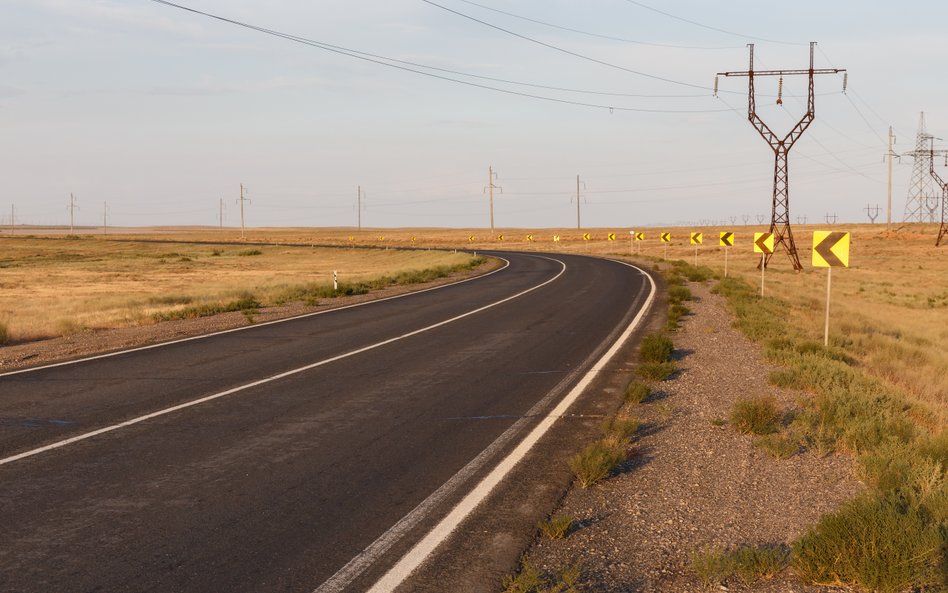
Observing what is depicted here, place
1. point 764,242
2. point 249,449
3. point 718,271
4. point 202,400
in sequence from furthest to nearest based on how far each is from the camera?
point 718,271, point 764,242, point 202,400, point 249,449


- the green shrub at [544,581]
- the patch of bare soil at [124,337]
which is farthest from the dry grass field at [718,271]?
the green shrub at [544,581]

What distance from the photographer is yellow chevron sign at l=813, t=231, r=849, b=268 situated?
14.0m

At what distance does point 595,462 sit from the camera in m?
6.70

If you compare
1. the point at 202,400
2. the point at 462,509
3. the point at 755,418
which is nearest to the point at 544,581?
the point at 462,509

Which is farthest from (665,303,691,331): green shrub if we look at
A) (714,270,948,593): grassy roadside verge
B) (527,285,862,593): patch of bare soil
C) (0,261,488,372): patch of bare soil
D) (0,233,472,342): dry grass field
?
(0,233,472,342): dry grass field

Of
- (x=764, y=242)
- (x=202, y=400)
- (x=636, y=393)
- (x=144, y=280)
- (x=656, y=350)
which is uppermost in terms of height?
(x=764, y=242)

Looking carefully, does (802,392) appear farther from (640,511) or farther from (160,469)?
(160,469)

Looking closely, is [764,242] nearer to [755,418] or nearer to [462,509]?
[755,418]

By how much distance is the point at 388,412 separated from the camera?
9336 mm

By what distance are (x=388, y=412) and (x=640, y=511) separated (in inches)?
161

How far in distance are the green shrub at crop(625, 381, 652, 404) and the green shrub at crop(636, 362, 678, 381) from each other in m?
0.87

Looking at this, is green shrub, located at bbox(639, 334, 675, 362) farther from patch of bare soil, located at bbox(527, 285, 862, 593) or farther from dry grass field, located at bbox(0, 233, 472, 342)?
dry grass field, located at bbox(0, 233, 472, 342)

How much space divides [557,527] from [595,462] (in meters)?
1.39

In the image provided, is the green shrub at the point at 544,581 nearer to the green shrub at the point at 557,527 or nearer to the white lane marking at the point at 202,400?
the green shrub at the point at 557,527
